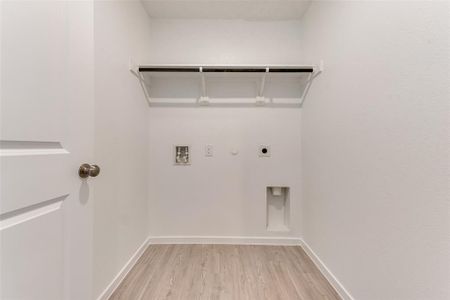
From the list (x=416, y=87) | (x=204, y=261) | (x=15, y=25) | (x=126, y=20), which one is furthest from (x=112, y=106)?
(x=416, y=87)

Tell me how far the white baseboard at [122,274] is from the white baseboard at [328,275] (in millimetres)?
1524

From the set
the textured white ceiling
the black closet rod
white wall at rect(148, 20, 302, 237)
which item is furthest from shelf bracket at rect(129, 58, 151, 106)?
the textured white ceiling

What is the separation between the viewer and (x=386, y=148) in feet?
3.39

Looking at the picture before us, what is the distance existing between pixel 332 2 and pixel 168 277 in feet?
7.80

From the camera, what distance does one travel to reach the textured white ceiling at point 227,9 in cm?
197

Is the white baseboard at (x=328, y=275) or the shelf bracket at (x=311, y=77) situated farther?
the shelf bracket at (x=311, y=77)

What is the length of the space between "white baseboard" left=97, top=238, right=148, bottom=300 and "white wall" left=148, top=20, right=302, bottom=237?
0.93 ft

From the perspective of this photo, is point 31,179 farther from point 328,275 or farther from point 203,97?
point 328,275

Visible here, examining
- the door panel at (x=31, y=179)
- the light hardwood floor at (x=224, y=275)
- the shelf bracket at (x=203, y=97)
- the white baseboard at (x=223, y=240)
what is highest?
the shelf bracket at (x=203, y=97)

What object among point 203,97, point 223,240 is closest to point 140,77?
point 203,97

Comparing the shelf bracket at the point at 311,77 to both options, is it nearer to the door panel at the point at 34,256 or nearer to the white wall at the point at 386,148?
the white wall at the point at 386,148

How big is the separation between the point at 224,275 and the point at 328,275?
30.4 inches

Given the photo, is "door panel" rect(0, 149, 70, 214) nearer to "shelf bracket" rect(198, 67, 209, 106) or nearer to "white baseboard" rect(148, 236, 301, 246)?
"shelf bracket" rect(198, 67, 209, 106)

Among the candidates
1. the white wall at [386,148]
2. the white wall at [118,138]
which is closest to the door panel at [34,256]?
the white wall at [118,138]
